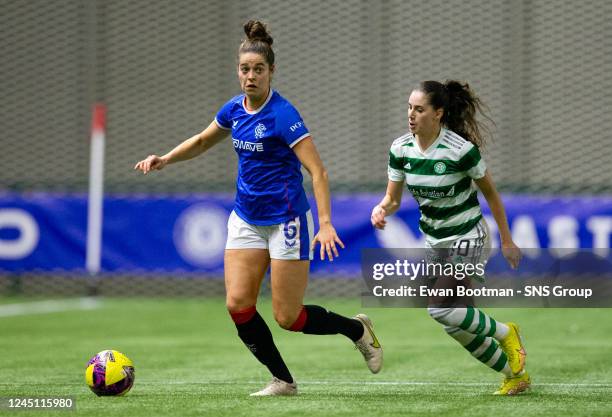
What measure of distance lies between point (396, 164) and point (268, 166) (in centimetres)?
80

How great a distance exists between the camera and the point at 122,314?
1309 centimetres

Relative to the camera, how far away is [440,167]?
6.30m

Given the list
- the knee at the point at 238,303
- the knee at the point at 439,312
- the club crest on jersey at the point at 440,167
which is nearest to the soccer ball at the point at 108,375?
the knee at the point at 238,303

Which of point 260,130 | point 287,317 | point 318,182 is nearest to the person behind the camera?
point 318,182

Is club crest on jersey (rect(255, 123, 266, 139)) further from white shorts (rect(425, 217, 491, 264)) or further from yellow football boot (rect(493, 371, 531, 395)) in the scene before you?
yellow football boot (rect(493, 371, 531, 395))

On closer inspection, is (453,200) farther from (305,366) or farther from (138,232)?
(138,232)

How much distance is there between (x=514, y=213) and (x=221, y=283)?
172 inches

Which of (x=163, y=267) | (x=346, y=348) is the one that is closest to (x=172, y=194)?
(x=163, y=267)

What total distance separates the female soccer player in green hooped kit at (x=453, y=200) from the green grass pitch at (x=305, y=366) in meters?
0.32

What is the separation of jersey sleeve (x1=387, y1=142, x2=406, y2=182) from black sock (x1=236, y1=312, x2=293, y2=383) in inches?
45.5

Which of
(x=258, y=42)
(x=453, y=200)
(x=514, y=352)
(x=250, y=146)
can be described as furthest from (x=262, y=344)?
(x=258, y=42)

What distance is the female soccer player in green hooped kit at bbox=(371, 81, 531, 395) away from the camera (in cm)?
630

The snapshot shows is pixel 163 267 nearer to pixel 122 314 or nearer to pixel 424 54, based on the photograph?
pixel 122 314

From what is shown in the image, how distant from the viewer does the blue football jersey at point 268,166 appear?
6.16 metres
